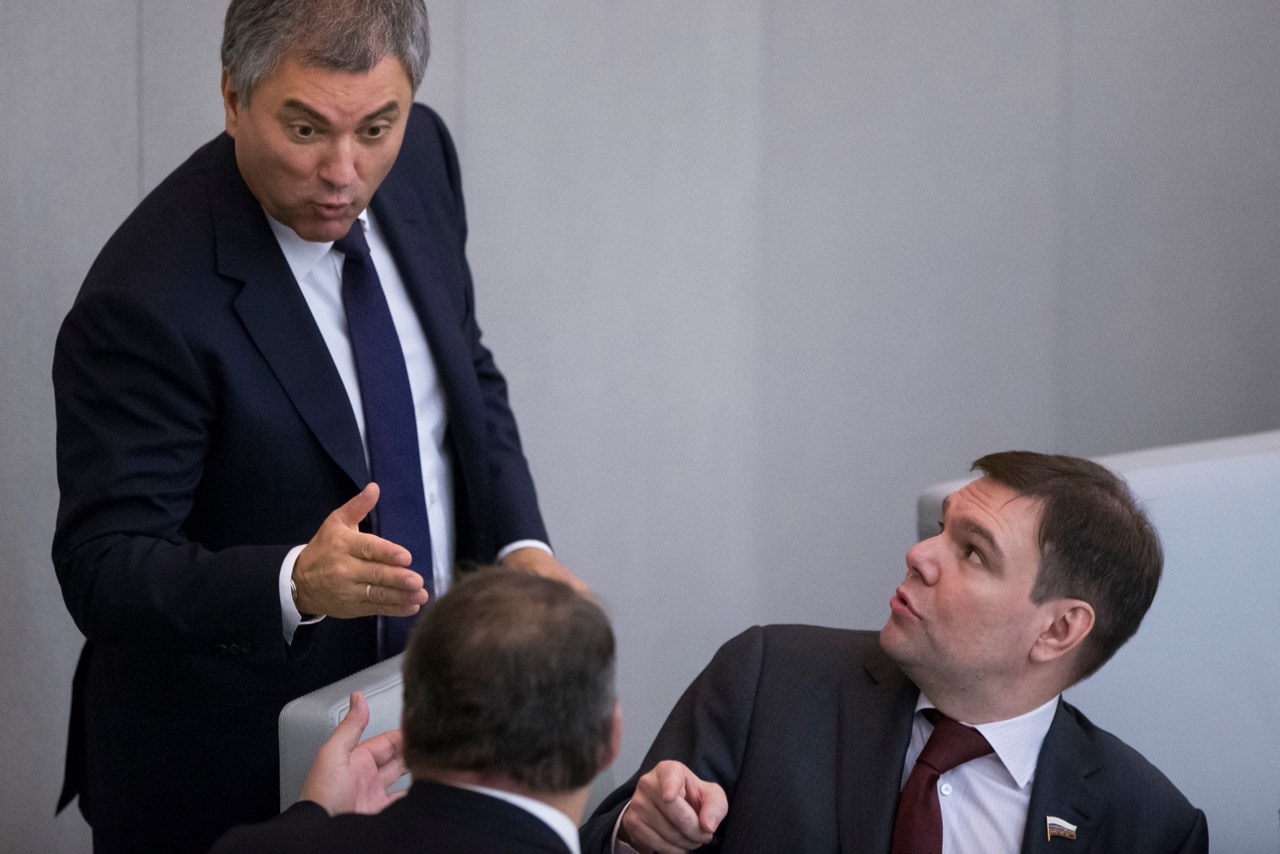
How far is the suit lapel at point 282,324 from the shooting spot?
1.85 meters

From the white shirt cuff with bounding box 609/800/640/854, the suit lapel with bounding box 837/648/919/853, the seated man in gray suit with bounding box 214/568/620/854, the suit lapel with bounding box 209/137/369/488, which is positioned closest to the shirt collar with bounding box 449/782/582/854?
the seated man in gray suit with bounding box 214/568/620/854

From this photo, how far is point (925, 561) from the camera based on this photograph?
182cm

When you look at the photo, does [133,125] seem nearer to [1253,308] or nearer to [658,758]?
[658,758]

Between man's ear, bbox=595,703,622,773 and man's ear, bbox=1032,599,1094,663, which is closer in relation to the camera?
man's ear, bbox=595,703,622,773

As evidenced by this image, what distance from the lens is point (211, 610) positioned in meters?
1.70

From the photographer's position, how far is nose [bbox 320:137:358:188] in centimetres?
175

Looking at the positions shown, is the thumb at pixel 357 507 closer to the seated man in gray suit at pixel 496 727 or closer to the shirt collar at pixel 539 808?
the seated man in gray suit at pixel 496 727

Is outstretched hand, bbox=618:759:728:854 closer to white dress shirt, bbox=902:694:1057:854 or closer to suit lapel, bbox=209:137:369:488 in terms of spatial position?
white dress shirt, bbox=902:694:1057:854

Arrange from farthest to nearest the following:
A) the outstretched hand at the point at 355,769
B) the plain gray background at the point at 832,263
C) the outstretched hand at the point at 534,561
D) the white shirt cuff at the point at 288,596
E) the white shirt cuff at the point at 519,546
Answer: the plain gray background at the point at 832,263 → the white shirt cuff at the point at 519,546 → the outstretched hand at the point at 534,561 → the white shirt cuff at the point at 288,596 → the outstretched hand at the point at 355,769

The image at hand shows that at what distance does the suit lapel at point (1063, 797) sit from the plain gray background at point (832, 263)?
1834 mm

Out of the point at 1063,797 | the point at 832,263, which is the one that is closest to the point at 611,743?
the point at 1063,797

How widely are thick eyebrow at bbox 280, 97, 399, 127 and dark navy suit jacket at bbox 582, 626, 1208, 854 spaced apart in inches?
33.9

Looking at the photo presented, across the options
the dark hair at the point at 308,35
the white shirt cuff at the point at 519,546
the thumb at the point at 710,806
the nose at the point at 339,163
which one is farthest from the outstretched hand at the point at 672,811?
the dark hair at the point at 308,35

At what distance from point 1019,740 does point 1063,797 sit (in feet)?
0.29
